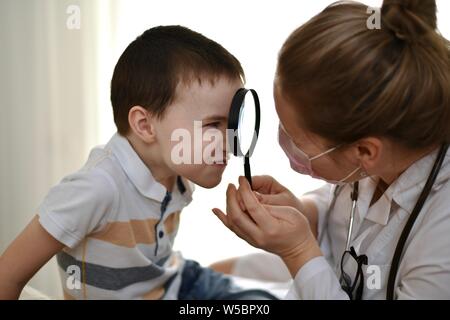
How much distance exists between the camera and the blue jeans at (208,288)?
5.18ft

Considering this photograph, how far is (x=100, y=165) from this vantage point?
1.33 m

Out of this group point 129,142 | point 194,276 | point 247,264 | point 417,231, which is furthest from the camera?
point 247,264

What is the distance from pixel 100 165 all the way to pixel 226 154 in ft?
1.04

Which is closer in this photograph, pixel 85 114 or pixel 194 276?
pixel 194 276

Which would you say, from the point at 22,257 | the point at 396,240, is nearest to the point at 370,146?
the point at 396,240

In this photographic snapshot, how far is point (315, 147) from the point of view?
46.6 inches

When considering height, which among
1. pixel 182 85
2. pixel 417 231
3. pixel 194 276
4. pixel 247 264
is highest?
pixel 182 85

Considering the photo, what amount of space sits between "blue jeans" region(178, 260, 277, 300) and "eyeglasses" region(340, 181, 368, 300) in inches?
13.2

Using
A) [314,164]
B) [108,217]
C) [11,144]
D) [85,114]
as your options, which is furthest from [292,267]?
[11,144]

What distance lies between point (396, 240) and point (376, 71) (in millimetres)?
410

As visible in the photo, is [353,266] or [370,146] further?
[353,266]

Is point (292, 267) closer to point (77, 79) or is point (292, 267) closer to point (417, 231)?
point (417, 231)

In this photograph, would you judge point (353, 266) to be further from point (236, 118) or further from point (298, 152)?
point (236, 118)

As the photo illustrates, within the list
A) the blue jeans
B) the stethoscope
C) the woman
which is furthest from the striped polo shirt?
the stethoscope
